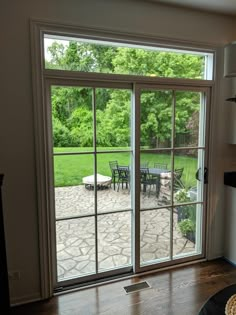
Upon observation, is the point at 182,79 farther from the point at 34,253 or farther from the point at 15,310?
the point at 15,310

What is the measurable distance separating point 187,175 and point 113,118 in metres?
1.03

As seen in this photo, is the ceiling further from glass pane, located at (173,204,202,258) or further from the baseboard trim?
the baseboard trim

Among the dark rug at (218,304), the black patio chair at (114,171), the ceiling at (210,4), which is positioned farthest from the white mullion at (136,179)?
the dark rug at (218,304)

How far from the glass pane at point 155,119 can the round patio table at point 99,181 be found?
0.48 meters

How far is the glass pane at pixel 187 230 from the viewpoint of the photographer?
2.79 metres

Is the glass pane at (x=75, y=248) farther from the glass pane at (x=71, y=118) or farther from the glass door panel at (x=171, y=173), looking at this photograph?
the glass pane at (x=71, y=118)

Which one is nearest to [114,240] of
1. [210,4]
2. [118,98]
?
[118,98]

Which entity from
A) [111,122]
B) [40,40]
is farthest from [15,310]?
[40,40]

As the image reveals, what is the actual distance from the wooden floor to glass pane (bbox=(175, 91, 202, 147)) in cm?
133

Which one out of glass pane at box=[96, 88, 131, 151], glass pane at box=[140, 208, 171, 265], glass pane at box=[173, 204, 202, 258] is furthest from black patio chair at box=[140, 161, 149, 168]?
glass pane at box=[173, 204, 202, 258]

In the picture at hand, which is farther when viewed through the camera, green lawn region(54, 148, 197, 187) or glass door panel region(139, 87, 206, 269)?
glass door panel region(139, 87, 206, 269)

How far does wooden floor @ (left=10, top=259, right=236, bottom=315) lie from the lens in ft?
6.85

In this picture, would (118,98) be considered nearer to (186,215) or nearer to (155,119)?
(155,119)

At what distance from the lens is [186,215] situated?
2.82m
